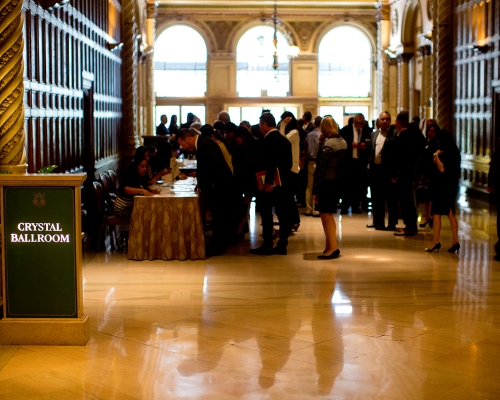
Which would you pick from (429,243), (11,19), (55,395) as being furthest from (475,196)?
(55,395)

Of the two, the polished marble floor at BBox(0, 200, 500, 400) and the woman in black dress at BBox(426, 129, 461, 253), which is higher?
the woman in black dress at BBox(426, 129, 461, 253)

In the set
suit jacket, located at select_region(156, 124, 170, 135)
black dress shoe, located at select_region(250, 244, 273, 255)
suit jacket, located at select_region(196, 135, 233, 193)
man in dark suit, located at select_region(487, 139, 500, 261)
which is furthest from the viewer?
suit jacket, located at select_region(156, 124, 170, 135)

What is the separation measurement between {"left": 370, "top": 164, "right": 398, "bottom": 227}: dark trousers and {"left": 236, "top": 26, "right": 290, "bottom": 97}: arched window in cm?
1625

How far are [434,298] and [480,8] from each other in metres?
9.99

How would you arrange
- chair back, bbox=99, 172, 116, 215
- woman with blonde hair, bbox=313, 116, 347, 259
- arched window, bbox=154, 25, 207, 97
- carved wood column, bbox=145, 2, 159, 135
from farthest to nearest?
arched window, bbox=154, 25, 207, 97
carved wood column, bbox=145, 2, 159, 135
chair back, bbox=99, 172, 116, 215
woman with blonde hair, bbox=313, 116, 347, 259

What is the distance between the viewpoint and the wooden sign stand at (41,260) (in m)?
5.70

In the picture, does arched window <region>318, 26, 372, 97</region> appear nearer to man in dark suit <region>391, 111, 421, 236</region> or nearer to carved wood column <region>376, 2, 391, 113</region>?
carved wood column <region>376, 2, 391, 113</region>

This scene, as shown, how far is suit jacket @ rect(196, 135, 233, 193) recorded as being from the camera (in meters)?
9.50

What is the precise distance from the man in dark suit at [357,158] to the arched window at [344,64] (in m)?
14.6

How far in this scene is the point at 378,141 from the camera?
11.8m

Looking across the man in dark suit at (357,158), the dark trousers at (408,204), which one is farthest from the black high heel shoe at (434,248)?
the man in dark suit at (357,158)

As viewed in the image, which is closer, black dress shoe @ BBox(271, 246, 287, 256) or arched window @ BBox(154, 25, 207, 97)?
black dress shoe @ BBox(271, 246, 287, 256)

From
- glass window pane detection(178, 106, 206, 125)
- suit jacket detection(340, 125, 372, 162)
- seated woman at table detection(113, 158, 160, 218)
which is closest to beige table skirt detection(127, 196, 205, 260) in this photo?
seated woman at table detection(113, 158, 160, 218)

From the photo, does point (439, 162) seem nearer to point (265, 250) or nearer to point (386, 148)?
point (386, 148)
